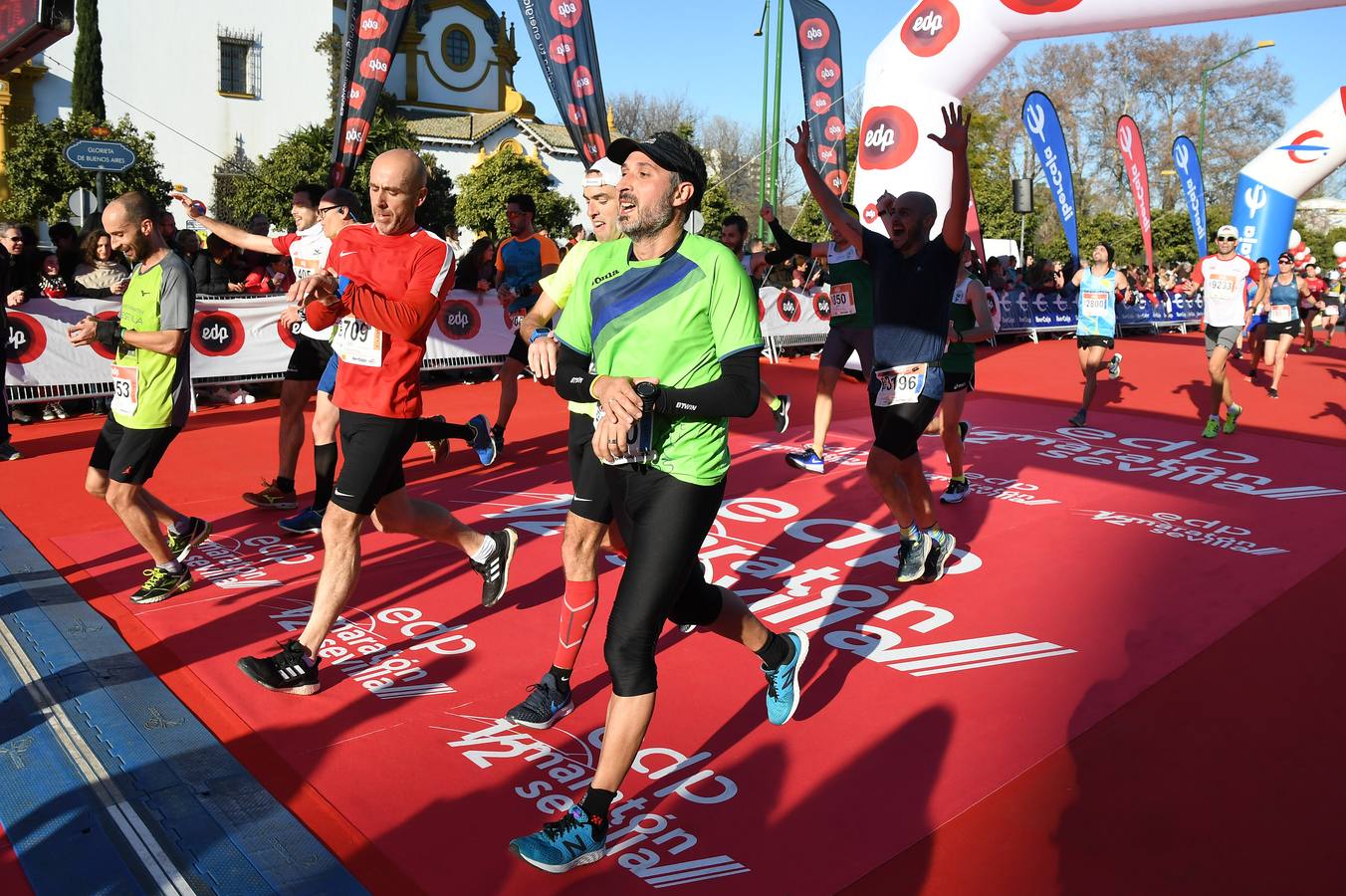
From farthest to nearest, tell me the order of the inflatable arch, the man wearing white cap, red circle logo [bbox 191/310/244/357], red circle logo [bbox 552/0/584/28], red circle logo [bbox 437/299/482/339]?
1. red circle logo [bbox 552/0/584/28]
2. red circle logo [bbox 437/299/482/339]
3. red circle logo [bbox 191/310/244/357]
4. the inflatable arch
5. the man wearing white cap

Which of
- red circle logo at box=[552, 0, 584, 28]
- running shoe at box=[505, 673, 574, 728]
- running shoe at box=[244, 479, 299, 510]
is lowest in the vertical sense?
running shoe at box=[244, 479, 299, 510]

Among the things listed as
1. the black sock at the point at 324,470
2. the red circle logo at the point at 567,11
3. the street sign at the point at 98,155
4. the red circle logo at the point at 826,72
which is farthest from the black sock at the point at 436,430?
the red circle logo at the point at 826,72

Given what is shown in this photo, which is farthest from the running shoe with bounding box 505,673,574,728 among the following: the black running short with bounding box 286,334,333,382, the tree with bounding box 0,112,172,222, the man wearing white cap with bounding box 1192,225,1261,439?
the tree with bounding box 0,112,172,222

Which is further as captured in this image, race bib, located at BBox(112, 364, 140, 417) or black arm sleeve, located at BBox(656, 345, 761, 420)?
race bib, located at BBox(112, 364, 140, 417)

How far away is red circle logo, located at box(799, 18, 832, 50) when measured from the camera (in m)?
16.8

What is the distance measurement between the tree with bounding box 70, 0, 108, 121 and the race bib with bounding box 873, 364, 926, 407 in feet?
107

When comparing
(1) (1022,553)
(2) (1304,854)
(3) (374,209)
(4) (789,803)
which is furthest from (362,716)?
(1) (1022,553)

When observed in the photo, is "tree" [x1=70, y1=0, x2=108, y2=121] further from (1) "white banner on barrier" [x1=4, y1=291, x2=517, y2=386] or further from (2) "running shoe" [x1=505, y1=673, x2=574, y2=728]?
(2) "running shoe" [x1=505, y1=673, x2=574, y2=728]

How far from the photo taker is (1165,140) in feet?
150

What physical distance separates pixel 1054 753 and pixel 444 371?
35.3ft

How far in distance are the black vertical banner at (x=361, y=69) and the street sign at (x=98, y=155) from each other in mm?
2328

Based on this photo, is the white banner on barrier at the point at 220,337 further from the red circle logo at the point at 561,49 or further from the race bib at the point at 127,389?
the race bib at the point at 127,389

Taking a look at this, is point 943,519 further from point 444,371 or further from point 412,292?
point 444,371

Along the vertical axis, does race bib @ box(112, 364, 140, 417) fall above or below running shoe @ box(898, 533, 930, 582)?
above
